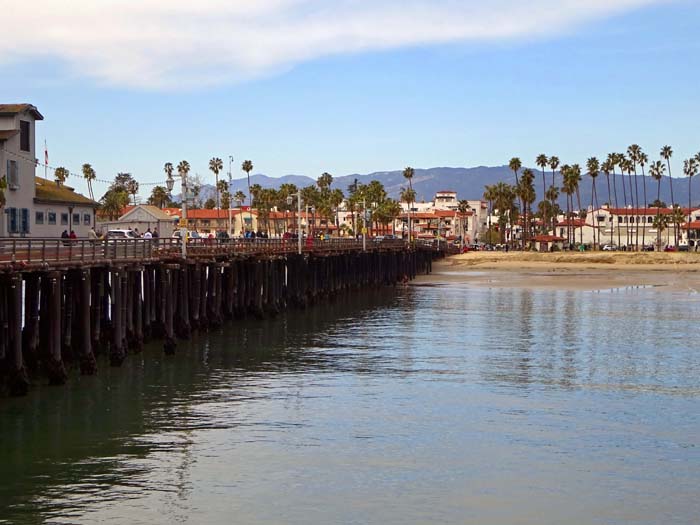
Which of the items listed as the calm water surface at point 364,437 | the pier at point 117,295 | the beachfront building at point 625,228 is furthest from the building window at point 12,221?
the beachfront building at point 625,228

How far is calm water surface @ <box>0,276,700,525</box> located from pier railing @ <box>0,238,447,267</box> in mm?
3603

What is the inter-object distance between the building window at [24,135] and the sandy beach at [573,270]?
45281 millimetres

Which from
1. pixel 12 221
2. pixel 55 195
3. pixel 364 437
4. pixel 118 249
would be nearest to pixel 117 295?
pixel 118 249

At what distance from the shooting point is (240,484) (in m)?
19.9

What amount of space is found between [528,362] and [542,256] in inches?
3820

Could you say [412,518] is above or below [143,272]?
below

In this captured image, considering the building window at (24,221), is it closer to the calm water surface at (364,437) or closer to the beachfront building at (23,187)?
the beachfront building at (23,187)

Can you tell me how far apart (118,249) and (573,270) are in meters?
84.4

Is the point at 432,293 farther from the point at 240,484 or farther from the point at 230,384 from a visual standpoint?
the point at 240,484

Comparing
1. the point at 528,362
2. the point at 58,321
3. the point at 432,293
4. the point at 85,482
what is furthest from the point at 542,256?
the point at 85,482

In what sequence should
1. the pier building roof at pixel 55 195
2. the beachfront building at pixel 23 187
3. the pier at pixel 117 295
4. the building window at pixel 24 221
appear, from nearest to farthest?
the pier at pixel 117 295, the beachfront building at pixel 23 187, the building window at pixel 24 221, the pier building roof at pixel 55 195

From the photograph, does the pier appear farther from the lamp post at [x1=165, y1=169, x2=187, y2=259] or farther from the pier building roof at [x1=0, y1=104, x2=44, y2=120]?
the pier building roof at [x1=0, y1=104, x2=44, y2=120]

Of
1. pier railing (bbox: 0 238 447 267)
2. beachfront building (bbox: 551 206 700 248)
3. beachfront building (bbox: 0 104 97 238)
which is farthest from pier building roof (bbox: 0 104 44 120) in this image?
beachfront building (bbox: 551 206 700 248)

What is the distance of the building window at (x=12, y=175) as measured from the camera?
50.0 meters
